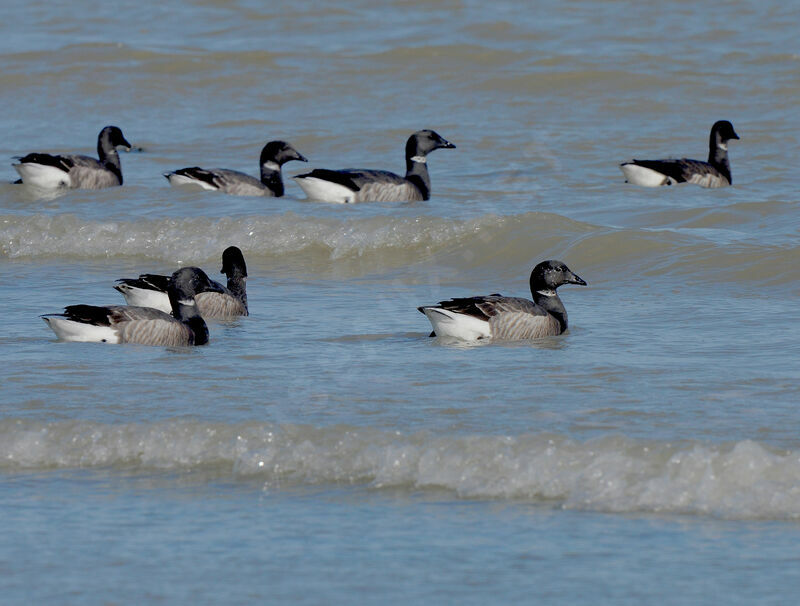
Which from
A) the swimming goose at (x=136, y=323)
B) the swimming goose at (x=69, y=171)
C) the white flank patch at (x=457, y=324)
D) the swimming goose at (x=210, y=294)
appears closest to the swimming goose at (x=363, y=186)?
the swimming goose at (x=69, y=171)

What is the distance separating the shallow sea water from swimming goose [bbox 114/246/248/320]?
24 centimetres

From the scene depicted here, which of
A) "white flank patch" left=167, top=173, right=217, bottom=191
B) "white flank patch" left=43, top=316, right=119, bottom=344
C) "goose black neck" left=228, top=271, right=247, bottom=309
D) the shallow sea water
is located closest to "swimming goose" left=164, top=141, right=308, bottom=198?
"white flank patch" left=167, top=173, right=217, bottom=191

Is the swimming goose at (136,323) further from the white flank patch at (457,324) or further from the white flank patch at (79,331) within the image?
the white flank patch at (457,324)

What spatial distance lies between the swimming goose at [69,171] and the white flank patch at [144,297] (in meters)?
6.91

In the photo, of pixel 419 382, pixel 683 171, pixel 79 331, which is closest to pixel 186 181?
pixel 683 171

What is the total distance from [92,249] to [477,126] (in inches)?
372

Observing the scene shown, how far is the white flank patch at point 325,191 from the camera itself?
58.3ft

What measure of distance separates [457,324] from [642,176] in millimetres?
8125

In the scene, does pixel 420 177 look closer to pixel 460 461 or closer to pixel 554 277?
pixel 554 277

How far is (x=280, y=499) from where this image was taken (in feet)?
23.1

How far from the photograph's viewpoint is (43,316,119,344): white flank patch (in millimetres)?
10375

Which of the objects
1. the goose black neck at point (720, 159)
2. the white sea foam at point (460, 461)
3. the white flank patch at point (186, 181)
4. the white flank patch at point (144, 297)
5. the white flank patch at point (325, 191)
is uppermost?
the goose black neck at point (720, 159)

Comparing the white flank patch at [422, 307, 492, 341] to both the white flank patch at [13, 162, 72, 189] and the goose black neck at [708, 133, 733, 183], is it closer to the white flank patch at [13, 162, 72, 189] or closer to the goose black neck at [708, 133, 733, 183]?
the goose black neck at [708, 133, 733, 183]

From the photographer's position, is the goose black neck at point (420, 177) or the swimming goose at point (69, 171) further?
the swimming goose at point (69, 171)
